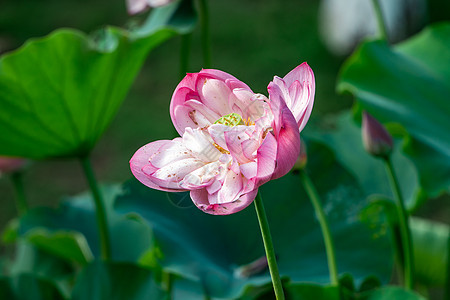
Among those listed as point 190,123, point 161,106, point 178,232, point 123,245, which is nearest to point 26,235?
point 123,245

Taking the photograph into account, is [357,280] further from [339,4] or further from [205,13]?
[339,4]

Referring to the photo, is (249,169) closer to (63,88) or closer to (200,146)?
(200,146)

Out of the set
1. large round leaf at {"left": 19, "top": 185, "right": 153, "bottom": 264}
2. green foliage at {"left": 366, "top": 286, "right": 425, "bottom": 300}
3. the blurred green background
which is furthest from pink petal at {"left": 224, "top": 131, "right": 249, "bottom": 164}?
the blurred green background

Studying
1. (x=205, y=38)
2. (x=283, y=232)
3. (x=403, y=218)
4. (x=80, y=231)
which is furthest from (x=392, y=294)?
(x=80, y=231)

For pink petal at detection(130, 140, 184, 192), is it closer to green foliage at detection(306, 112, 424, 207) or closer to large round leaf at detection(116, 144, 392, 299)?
large round leaf at detection(116, 144, 392, 299)

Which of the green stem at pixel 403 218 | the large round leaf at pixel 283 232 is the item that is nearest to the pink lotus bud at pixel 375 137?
the green stem at pixel 403 218
